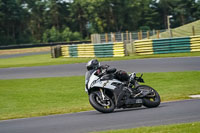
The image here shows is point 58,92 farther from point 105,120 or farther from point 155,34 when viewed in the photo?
point 155,34

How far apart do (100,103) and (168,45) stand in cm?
1911

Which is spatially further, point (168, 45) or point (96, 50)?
point (96, 50)

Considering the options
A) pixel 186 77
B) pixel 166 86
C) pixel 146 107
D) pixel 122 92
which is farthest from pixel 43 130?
pixel 186 77

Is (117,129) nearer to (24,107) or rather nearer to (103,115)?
(103,115)

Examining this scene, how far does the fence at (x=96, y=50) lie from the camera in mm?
31375

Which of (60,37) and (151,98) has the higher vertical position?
(60,37)

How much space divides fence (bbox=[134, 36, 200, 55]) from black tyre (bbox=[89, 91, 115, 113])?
17631mm

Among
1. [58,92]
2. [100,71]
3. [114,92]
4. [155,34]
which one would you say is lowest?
[58,92]

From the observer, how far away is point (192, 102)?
11.3 metres

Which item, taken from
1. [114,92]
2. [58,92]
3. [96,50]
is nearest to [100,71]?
[114,92]

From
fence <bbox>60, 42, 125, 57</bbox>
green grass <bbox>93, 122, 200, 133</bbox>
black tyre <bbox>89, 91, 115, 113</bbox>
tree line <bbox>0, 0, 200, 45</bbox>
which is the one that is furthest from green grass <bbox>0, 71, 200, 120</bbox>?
tree line <bbox>0, 0, 200, 45</bbox>

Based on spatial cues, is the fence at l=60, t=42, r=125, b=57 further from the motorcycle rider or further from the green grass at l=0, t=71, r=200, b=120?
the motorcycle rider

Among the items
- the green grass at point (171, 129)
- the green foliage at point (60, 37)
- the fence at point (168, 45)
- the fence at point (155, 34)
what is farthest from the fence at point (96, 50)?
the green foliage at point (60, 37)

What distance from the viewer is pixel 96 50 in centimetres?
3366
